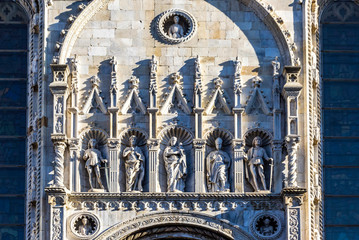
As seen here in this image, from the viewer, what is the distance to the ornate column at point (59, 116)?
3609 cm

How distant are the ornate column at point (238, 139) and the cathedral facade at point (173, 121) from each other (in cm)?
2

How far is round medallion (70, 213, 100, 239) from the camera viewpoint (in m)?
35.9

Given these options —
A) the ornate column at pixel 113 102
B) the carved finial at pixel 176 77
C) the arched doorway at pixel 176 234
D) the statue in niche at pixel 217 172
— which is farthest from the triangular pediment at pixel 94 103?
the arched doorway at pixel 176 234

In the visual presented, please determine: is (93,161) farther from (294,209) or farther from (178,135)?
(294,209)

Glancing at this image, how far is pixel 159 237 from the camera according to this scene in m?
35.8

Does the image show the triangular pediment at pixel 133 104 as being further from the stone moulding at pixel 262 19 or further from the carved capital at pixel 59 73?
the stone moulding at pixel 262 19

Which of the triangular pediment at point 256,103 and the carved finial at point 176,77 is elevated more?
the carved finial at point 176,77

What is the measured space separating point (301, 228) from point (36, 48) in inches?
292

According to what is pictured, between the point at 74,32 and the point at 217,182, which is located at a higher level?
the point at 74,32

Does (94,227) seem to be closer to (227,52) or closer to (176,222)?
(176,222)

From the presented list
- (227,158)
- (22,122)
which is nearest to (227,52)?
(227,158)

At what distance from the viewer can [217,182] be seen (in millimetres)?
36188

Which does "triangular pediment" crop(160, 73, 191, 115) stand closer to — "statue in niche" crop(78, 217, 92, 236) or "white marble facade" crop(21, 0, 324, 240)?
"white marble facade" crop(21, 0, 324, 240)

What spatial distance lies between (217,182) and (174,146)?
1.27m
